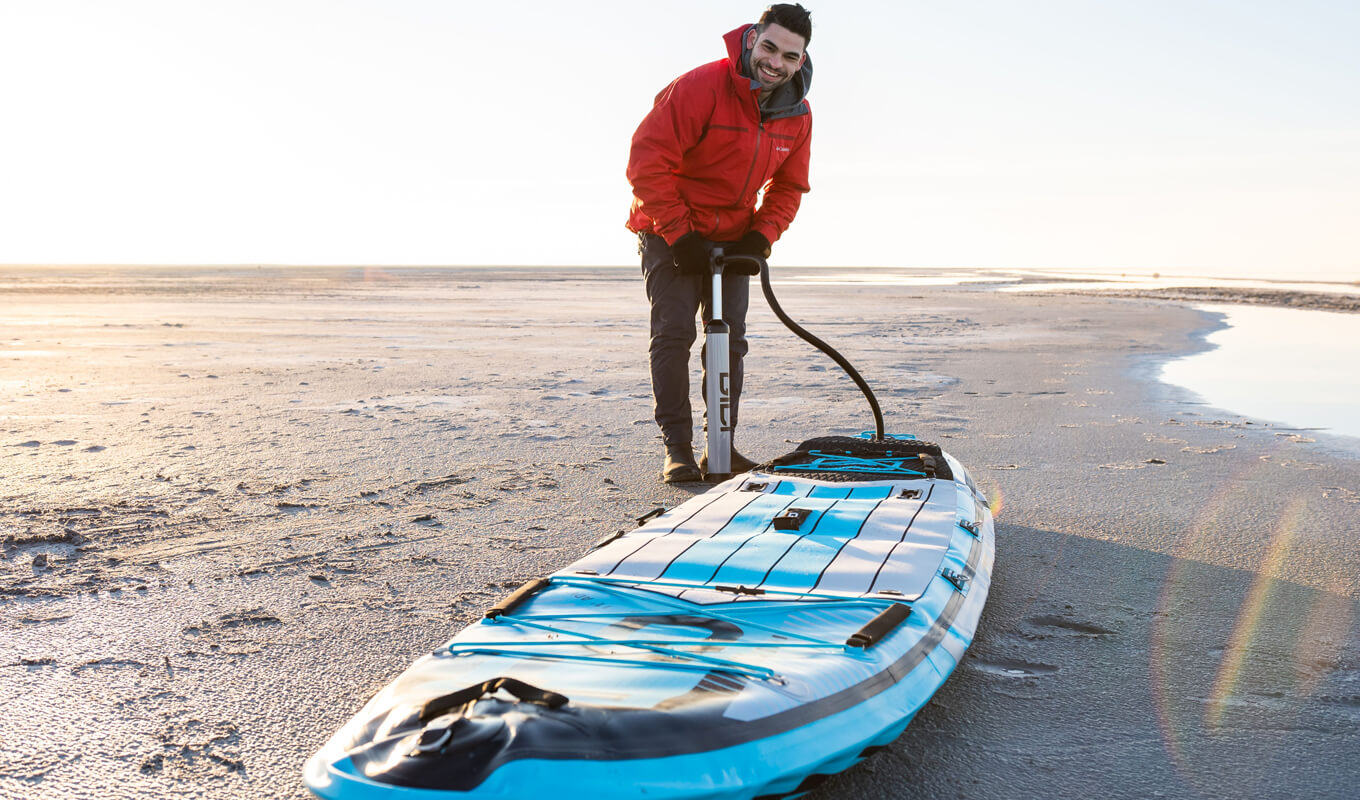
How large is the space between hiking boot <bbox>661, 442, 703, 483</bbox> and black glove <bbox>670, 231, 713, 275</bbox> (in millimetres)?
853

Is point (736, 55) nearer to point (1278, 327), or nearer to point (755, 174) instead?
point (755, 174)

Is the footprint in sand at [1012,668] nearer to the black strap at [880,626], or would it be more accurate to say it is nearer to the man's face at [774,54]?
the black strap at [880,626]

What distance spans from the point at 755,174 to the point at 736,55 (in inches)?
22.3

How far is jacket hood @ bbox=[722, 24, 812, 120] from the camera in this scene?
4422 mm

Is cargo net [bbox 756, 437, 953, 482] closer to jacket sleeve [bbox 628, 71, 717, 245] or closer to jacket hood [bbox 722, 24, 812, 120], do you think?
jacket sleeve [bbox 628, 71, 717, 245]

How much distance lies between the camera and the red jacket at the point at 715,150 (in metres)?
4.45

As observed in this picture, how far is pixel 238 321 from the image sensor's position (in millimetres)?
16062

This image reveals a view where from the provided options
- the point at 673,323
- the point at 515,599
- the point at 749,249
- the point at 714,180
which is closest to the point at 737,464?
the point at 673,323

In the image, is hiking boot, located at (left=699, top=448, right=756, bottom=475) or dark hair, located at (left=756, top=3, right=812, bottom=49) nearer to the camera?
dark hair, located at (left=756, top=3, right=812, bottom=49)

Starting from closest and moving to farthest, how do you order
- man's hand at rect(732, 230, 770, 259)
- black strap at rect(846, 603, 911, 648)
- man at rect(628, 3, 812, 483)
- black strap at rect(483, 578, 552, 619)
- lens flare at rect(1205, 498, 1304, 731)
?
black strap at rect(846, 603, 911, 648) → black strap at rect(483, 578, 552, 619) → lens flare at rect(1205, 498, 1304, 731) → man at rect(628, 3, 812, 483) → man's hand at rect(732, 230, 770, 259)

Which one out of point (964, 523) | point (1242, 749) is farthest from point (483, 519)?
point (1242, 749)

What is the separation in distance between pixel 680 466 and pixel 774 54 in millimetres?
1904

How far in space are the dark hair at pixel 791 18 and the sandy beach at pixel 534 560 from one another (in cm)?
211

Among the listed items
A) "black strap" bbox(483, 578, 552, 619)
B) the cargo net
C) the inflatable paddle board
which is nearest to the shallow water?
the cargo net
